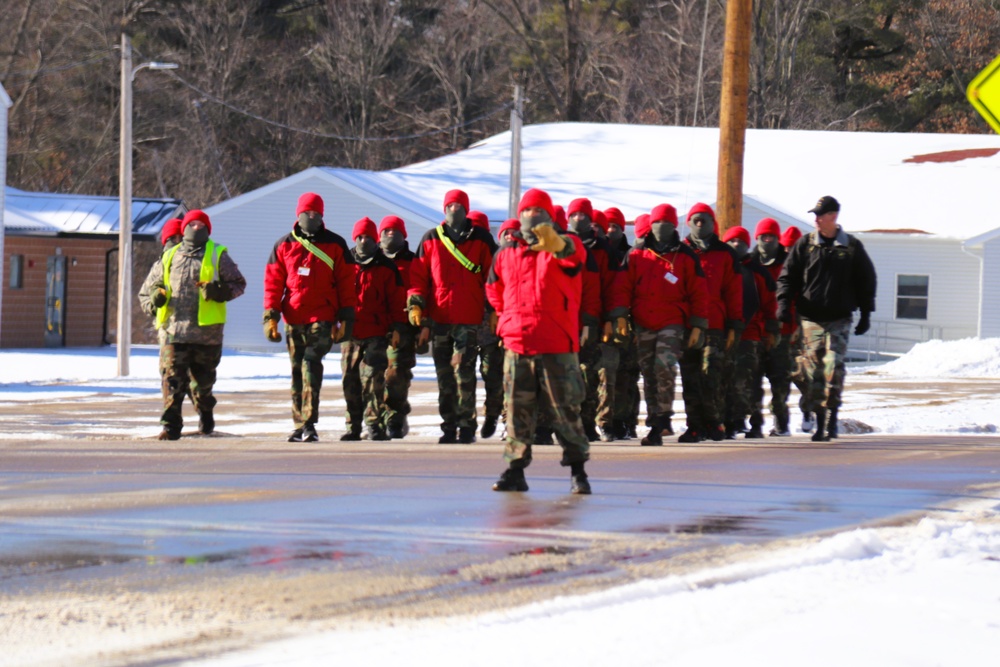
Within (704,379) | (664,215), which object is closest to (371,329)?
(664,215)

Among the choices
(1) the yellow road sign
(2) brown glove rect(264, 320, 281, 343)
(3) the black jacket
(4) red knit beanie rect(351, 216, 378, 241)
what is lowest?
(2) brown glove rect(264, 320, 281, 343)

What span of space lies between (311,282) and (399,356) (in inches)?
42.5

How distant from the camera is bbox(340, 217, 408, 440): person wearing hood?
45.5ft

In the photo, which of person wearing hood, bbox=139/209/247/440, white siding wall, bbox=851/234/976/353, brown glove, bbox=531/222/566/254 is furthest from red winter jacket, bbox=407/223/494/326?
white siding wall, bbox=851/234/976/353

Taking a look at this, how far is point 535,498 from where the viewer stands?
9.41m

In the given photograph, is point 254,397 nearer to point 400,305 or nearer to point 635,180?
point 400,305

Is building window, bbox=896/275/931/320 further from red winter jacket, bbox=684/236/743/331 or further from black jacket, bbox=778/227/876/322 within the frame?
red winter jacket, bbox=684/236/743/331

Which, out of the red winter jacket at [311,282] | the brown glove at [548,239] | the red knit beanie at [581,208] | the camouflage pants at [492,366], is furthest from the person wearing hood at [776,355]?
the brown glove at [548,239]

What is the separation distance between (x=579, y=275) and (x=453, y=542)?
2.20 m

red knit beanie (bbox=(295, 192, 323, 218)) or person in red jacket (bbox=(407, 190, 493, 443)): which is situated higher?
red knit beanie (bbox=(295, 192, 323, 218))

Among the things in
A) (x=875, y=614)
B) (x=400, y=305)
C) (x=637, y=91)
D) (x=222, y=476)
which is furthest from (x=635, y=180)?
(x=875, y=614)

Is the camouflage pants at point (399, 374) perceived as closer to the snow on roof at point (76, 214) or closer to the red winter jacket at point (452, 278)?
the red winter jacket at point (452, 278)

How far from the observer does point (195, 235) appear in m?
14.1

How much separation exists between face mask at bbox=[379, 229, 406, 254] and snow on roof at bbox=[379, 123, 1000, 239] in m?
26.3
